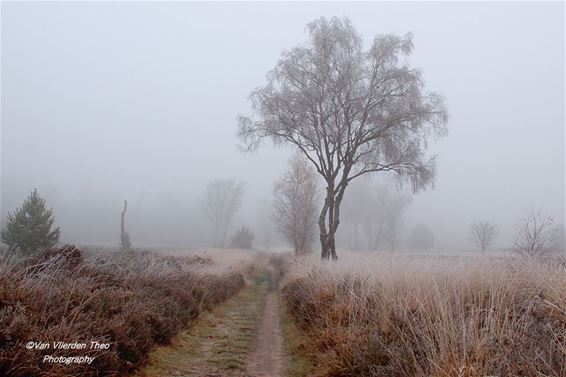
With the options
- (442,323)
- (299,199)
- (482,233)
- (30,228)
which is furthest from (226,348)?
(482,233)

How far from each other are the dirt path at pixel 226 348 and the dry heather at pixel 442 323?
33.7 inches

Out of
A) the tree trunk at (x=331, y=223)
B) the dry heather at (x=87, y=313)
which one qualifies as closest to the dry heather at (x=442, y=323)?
the dry heather at (x=87, y=313)

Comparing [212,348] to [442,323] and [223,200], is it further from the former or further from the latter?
[223,200]

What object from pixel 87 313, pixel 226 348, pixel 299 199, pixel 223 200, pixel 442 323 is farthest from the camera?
pixel 223 200

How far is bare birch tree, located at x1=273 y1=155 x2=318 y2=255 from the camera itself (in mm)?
33000

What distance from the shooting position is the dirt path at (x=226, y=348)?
6.45 m

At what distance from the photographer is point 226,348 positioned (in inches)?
314

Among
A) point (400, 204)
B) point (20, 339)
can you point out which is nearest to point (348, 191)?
point (400, 204)

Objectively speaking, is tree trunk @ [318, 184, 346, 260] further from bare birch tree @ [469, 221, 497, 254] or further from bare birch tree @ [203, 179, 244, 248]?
bare birch tree @ [203, 179, 244, 248]

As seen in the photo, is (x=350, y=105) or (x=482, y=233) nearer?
(x=350, y=105)

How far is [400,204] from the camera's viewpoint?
205 ft

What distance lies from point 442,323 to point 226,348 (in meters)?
4.76

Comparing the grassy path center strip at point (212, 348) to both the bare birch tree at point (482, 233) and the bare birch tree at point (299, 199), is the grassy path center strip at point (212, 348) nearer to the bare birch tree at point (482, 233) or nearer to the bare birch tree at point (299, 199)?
the bare birch tree at point (299, 199)

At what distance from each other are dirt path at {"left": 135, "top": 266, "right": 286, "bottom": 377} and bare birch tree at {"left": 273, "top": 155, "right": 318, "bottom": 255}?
793 inches
